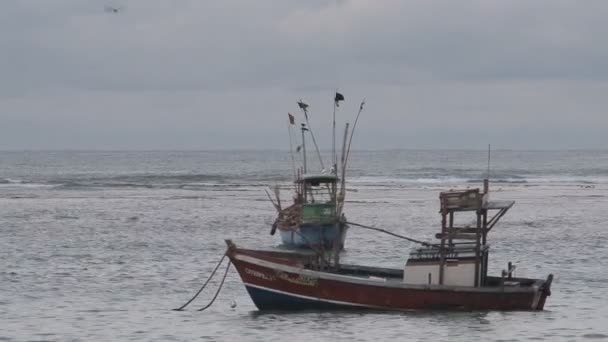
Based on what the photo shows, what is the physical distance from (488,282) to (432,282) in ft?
5.91

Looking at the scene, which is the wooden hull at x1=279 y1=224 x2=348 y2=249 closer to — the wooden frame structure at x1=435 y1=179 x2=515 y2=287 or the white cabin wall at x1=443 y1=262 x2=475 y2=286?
the wooden frame structure at x1=435 y1=179 x2=515 y2=287

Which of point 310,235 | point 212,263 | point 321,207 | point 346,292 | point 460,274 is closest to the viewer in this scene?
point 346,292

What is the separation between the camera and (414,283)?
2341 centimetres

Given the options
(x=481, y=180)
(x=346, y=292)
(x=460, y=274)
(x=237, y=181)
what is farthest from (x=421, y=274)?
(x=237, y=181)

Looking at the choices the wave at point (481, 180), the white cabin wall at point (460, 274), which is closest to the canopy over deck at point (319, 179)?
the white cabin wall at point (460, 274)

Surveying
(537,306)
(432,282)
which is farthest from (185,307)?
(537,306)

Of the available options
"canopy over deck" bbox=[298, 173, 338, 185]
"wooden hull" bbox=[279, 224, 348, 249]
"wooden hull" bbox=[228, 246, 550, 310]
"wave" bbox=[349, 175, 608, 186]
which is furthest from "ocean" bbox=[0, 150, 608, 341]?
"wave" bbox=[349, 175, 608, 186]

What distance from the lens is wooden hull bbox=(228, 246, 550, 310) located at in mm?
23266

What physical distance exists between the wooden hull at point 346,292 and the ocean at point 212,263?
275mm

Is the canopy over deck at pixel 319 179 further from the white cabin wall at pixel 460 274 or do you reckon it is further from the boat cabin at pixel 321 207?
the white cabin wall at pixel 460 274

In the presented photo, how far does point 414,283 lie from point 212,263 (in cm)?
1148

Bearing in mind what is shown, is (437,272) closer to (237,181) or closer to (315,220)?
(315,220)

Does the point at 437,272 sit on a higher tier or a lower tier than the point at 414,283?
higher

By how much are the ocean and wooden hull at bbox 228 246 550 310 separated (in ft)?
→ 0.90
